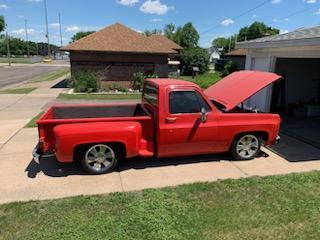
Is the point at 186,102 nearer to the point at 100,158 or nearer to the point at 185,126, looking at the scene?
the point at 185,126

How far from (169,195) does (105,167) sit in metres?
1.52

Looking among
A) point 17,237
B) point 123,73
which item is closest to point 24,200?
point 17,237

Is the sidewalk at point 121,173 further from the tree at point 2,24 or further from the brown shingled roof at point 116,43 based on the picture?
the tree at point 2,24

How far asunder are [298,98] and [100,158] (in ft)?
32.3

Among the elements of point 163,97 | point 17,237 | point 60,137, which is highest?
point 163,97

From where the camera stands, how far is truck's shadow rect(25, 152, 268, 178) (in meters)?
6.11

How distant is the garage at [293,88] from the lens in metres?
8.07

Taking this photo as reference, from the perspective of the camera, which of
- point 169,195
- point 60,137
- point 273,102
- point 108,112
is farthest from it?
point 273,102

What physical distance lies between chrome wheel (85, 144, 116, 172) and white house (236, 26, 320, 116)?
6174 millimetres

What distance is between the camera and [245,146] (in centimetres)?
687

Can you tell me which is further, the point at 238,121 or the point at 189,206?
the point at 238,121

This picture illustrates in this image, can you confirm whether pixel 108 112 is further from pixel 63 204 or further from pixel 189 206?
pixel 189 206

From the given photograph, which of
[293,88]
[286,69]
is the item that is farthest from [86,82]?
[293,88]

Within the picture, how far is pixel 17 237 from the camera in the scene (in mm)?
4027
